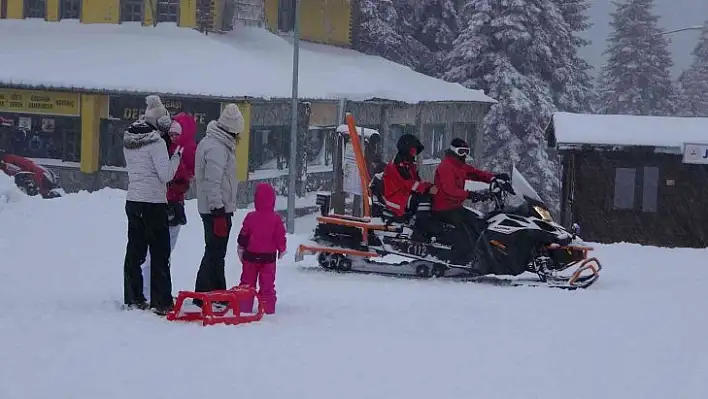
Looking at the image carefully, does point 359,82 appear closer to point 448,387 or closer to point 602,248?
point 602,248

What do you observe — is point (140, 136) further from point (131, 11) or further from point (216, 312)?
point (131, 11)

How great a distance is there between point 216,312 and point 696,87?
6323cm

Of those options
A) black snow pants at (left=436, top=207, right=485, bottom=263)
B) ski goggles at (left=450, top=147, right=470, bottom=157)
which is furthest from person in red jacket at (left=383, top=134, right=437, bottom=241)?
ski goggles at (left=450, top=147, right=470, bottom=157)

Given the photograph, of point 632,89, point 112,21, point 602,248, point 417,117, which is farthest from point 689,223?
point 632,89

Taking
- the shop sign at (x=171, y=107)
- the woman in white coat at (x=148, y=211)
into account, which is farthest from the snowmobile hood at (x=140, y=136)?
the shop sign at (x=171, y=107)

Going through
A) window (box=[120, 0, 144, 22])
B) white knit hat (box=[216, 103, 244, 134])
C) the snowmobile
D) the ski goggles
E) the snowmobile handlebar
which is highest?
window (box=[120, 0, 144, 22])

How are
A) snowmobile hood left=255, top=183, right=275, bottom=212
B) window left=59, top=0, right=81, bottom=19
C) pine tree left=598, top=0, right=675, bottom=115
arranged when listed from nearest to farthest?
snowmobile hood left=255, top=183, right=275, bottom=212
window left=59, top=0, right=81, bottom=19
pine tree left=598, top=0, right=675, bottom=115

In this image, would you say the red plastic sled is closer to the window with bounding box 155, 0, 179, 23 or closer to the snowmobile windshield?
the snowmobile windshield

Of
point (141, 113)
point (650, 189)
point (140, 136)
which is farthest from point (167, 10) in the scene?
point (140, 136)

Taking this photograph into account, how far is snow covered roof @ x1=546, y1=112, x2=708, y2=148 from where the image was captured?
71.6ft

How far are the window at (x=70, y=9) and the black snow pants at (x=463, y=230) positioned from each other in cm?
2459

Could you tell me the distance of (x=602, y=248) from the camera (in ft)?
51.5

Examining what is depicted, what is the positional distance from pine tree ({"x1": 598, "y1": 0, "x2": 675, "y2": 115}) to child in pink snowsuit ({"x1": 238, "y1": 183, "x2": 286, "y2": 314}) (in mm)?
50468

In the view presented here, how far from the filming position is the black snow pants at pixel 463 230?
12.1 metres
